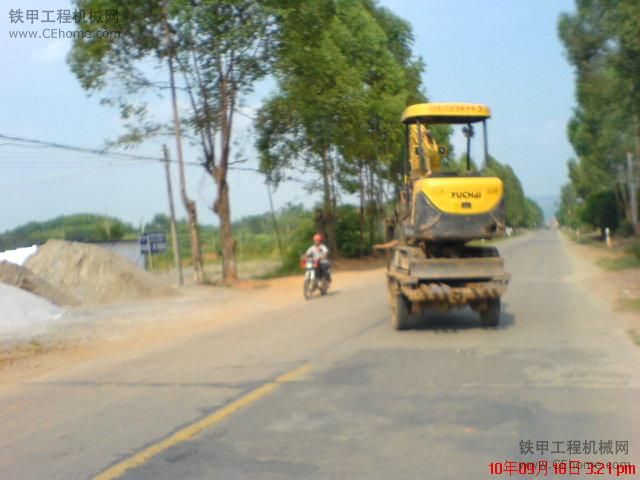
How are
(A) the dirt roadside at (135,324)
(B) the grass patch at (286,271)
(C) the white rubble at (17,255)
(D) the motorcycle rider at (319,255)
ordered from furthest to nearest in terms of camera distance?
(B) the grass patch at (286,271), (C) the white rubble at (17,255), (D) the motorcycle rider at (319,255), (A) the dirt roadside at (135,324)

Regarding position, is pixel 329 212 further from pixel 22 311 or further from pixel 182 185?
pixel 22 311

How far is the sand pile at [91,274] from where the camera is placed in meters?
21.2

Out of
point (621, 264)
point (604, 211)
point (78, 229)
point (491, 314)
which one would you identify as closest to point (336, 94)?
point (621, 264)

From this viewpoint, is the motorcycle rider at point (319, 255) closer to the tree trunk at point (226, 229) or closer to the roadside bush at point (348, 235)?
the tree trunk at point (226, 229)

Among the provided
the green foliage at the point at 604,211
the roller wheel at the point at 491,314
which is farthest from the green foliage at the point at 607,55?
the green foliage at the point at 604,211

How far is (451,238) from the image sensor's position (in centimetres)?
1198

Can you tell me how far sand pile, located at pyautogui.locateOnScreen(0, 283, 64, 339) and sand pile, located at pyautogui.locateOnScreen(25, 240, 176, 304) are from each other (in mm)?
2853

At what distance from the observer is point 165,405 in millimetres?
8000

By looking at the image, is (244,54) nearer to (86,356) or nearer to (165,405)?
(86,356)

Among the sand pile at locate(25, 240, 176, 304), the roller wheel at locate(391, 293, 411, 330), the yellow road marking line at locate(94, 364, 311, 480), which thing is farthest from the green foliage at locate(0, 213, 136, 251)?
the yellow road marking line at locate(94, 364, 311, 480)

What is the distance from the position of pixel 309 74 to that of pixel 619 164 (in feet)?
93.6

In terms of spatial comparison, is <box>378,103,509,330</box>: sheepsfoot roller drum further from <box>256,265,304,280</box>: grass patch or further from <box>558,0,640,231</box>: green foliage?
<box>256,265,304,280</box>: grass patch

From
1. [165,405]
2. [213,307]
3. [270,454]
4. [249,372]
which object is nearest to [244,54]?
[213,307]
